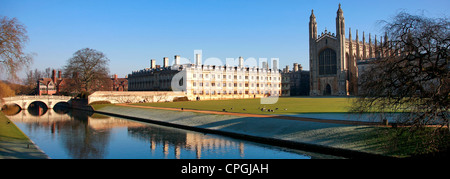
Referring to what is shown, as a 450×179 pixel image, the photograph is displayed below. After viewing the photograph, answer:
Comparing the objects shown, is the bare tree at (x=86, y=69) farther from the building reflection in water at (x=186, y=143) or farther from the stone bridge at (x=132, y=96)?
the building reflection in water at (x=186, y=143)

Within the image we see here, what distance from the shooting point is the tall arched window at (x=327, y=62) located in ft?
281

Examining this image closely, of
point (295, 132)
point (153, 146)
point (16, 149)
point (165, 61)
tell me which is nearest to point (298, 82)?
point (165, 61)

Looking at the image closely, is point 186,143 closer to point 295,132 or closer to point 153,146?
point 153,146

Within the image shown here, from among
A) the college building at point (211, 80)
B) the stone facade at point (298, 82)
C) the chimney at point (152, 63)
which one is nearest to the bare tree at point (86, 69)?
the college building at point (211, 80)

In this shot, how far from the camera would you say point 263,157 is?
1634 cm

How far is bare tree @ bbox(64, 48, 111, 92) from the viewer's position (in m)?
59.1

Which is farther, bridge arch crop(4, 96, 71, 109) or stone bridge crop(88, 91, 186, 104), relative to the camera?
stone bridge crop(88, 91, 186, 104)

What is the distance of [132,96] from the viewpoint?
2418 inches

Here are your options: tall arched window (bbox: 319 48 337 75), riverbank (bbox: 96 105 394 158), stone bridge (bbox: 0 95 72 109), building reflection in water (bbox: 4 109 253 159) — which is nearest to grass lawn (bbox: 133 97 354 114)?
riverbank (bbox: 96 105 394 158)

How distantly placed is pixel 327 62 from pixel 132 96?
53.6 m

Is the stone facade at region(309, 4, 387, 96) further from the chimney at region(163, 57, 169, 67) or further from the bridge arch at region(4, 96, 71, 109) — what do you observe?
the bridge arch at region(4, 96, 71, 109)

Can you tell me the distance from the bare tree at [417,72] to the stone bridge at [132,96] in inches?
2017

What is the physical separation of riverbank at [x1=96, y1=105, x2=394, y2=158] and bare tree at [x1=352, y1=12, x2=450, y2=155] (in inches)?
101
